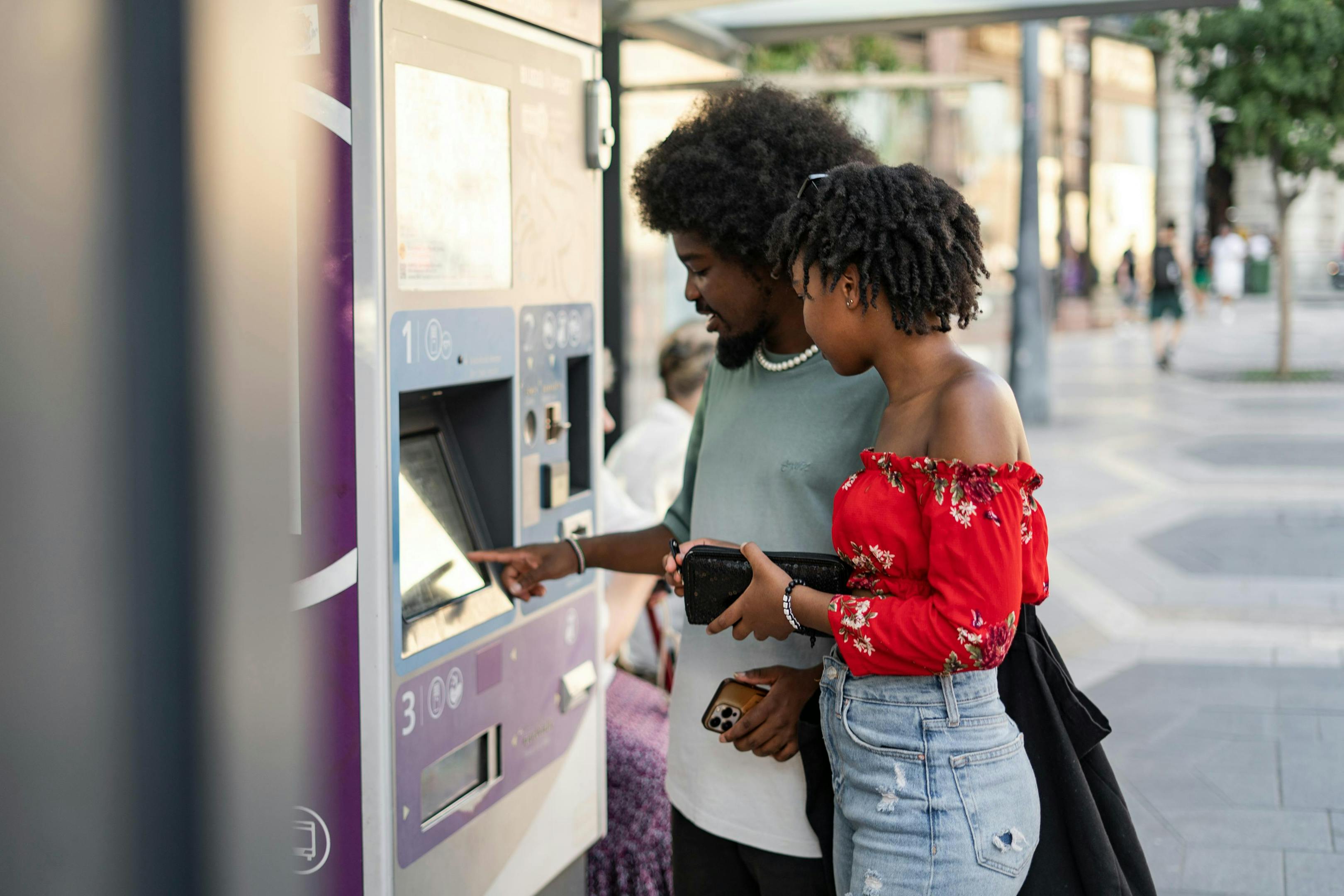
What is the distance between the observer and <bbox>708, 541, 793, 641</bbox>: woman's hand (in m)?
1.71

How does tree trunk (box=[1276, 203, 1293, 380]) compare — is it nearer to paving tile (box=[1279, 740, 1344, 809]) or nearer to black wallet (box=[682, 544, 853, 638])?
paving tile (box=[1279, 740, 1344, 809])

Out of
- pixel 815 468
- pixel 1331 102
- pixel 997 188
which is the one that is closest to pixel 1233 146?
pixel 1331 102

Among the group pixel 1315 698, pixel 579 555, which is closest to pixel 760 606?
pixel 579 555

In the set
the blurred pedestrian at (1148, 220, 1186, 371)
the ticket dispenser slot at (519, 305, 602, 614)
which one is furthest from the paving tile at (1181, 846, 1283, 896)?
the blurred pedestrian at (1148, 220, 1186, 371)

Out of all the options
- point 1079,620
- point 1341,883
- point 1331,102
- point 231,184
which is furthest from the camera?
point 1331,102

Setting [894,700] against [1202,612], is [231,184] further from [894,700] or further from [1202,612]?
[1202,612]

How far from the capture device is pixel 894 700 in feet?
5.40

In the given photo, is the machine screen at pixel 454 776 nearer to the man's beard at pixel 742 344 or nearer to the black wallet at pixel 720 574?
the black wallet at pixel 720 574

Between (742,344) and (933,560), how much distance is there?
0.57 metres

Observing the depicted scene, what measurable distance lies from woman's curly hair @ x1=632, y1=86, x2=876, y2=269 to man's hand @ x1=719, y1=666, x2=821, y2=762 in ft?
2.06

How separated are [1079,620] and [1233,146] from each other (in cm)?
862

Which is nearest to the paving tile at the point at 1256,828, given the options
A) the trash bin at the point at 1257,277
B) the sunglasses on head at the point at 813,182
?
the sunglasses on head at the point at 813,182

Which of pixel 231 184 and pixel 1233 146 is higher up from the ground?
pixel 1233 146

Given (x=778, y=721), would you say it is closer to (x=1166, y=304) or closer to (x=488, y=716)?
(x=488, y=716)
